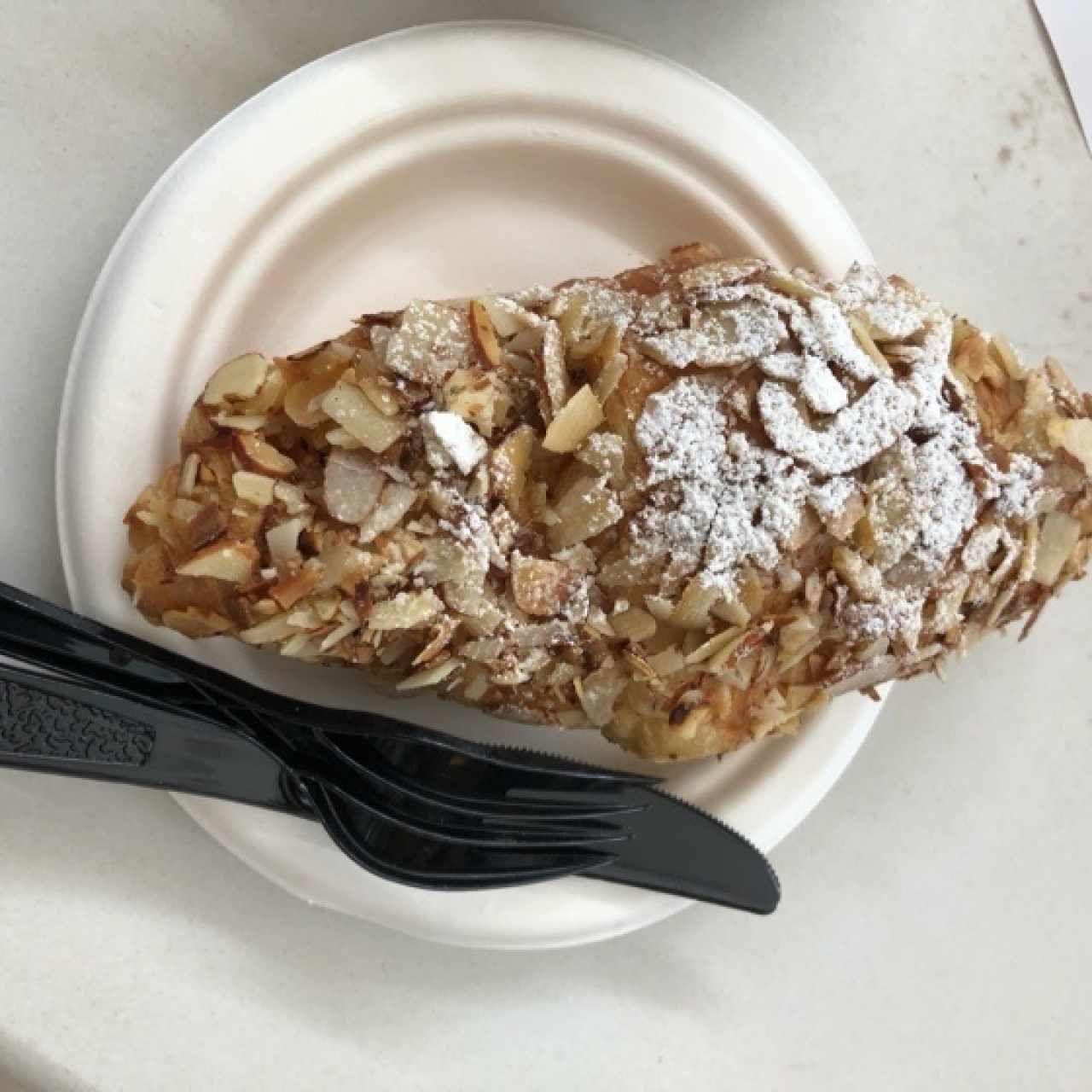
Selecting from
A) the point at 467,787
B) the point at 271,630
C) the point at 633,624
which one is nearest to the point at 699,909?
the point at 467,787

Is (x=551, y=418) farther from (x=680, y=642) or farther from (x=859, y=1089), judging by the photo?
(x=859, y=1089)

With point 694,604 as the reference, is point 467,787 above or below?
below

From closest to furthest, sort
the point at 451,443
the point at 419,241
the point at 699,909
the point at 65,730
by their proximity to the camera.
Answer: the point at 451,443 → the point at 65,730 → the point at 419,241 → the point at 699,909

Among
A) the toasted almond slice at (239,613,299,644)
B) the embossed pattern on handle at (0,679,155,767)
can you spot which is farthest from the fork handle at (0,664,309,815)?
the toasted almond slice at (239,613,299,644)

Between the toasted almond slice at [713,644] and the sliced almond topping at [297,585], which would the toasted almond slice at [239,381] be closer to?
the sliced almond topping at [297,585]

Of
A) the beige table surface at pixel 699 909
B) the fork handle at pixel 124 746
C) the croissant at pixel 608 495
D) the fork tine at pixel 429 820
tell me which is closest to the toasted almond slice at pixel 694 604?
the croissant at pixel 608 495

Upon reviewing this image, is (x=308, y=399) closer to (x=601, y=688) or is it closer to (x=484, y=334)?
(x=484, y=334)

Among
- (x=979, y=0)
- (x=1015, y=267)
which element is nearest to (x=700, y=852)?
(x=1015, y=267)
